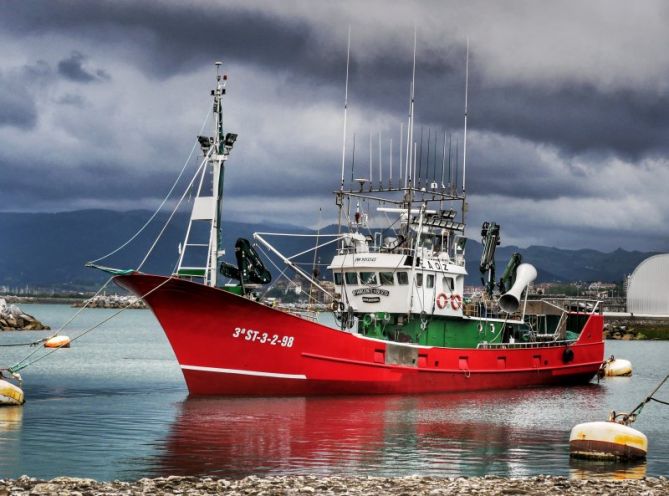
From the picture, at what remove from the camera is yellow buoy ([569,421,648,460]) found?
23562mm

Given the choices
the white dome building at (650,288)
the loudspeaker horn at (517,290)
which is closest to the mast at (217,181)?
the loudspeaker horn at (517,290)

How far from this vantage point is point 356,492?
18.2m

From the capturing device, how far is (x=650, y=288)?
544ft

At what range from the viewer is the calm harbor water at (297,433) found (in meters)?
22.7

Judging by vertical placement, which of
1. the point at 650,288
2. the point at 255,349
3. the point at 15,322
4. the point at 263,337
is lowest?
the point at 255,349

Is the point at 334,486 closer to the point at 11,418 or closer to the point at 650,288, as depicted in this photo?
the point at 11,418

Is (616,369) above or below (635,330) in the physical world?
below

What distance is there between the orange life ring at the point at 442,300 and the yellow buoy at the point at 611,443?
1486cm

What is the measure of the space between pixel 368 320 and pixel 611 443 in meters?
15.2

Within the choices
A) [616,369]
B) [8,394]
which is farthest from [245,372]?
[616,369]

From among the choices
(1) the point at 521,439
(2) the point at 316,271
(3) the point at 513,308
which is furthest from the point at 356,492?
(3) the point at 513,308

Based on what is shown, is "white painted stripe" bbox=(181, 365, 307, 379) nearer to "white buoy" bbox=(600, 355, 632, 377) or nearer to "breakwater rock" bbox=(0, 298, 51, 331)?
"white buoy" bbox=(600, 355, 632, 377)

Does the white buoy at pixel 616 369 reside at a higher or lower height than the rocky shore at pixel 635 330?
lower

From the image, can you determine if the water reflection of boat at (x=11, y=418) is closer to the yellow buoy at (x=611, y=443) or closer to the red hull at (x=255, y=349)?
the red hull at (x=255, y=349)
